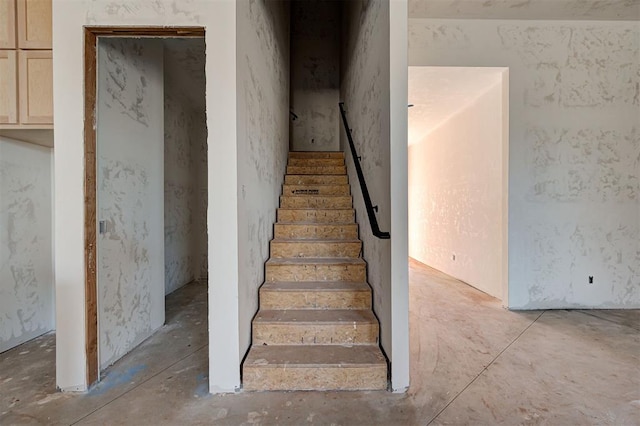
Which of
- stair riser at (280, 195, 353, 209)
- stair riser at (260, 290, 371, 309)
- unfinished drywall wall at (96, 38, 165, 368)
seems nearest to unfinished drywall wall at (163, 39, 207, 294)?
unfinished drywall wall at (96, 38, 165, 368)

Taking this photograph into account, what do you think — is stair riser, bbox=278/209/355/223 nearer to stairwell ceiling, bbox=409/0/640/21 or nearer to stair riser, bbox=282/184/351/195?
stair riser, bbox=282/184/351/195

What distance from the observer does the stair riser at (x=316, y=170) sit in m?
3.70

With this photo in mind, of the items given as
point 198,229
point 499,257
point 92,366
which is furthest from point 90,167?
point 499,257

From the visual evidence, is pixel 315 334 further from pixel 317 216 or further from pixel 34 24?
pixel 34 24

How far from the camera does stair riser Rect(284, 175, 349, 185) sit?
348 centimetres

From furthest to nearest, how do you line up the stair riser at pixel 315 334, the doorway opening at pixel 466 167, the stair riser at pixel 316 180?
the stair riser at pixel 316 180
the doorway opening at pixel 466 167
the stair riser at pixel 315 334

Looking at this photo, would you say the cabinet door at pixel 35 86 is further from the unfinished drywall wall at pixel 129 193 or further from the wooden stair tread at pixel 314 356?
the wooden stair tread at pixel 314 356

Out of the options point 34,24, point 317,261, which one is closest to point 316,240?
point 317,261

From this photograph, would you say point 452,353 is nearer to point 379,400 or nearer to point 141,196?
point 379,400

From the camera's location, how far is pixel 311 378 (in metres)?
1.71

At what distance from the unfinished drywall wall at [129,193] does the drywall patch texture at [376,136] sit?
6.12 feet

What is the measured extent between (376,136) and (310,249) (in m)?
1.19

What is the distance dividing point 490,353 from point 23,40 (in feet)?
13.3

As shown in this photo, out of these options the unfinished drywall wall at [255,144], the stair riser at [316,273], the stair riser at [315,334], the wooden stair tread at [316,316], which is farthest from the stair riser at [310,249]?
the stair riser at [315,334]
